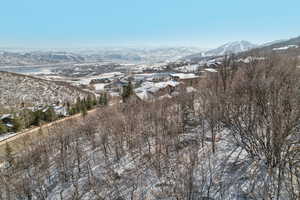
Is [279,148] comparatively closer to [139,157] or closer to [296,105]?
[296,105]

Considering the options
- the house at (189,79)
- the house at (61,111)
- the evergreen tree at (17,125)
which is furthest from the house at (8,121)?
the house at (189,79)

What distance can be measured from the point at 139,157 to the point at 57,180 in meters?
4.34

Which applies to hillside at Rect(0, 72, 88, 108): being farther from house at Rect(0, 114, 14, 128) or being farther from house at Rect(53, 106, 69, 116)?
house at Rect(0, 114, 14, 128)

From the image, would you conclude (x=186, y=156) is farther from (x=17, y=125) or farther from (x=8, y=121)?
(x=8, y=121)

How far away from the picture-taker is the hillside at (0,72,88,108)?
4341cm

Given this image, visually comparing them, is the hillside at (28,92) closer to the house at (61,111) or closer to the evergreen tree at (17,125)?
the house at (61,111)

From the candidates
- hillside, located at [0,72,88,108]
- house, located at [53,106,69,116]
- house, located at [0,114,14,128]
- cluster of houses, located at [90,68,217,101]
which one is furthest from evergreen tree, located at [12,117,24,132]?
hillside, located at [0,72,88,108]

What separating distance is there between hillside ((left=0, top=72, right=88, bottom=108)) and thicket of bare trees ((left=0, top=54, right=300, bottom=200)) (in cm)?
3661

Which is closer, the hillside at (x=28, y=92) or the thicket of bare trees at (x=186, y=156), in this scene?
the thicket of bare trees at (x=186, y=156)

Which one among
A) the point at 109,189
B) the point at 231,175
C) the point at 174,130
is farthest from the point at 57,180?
the point at 231,175

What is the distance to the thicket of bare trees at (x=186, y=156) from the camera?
6.08 m

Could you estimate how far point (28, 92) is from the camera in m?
48.3

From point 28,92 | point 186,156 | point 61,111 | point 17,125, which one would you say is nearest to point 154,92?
point 61,111

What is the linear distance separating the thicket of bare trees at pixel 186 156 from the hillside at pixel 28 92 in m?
36.6
